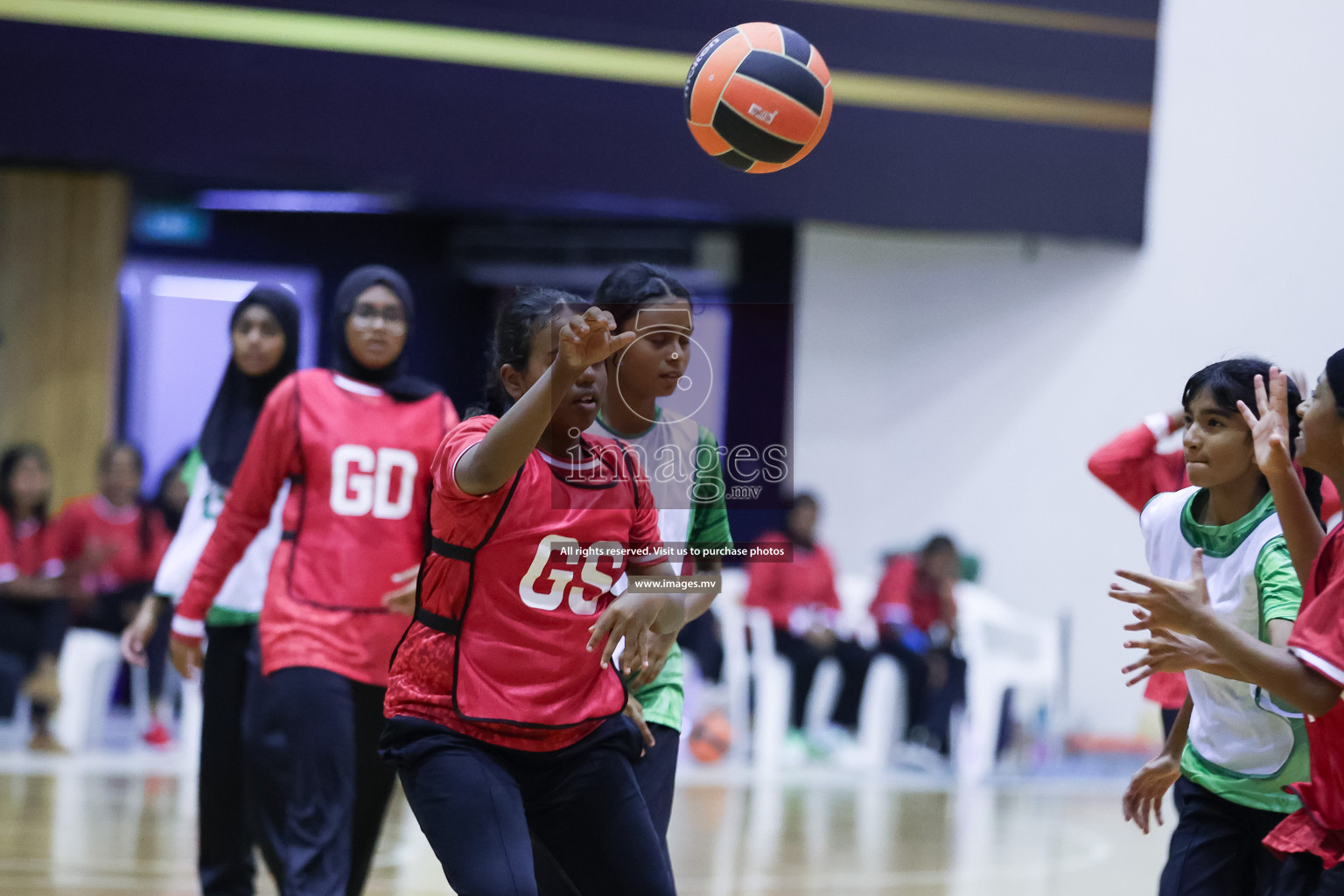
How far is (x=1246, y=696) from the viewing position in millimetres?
Answer: 3082

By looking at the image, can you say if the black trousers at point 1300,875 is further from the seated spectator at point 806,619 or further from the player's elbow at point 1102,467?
the seated spectator at point 806,619

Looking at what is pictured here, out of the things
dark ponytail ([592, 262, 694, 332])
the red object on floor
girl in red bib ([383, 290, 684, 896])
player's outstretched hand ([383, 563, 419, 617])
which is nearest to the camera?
girl in red bib ([383, 290, 684, 896])

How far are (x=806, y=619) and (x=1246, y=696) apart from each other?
288 inches

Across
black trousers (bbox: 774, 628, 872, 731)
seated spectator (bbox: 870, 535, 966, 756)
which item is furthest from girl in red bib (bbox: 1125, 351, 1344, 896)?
seated spectator (bbox: 870, 535, 966, 756)

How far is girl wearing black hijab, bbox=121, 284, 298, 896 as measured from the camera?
4301 mm

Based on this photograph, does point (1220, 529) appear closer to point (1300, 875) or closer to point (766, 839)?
point (1300, 875)

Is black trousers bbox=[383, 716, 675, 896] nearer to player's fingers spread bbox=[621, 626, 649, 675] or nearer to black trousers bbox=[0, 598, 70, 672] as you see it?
player's fingers spread bbox=[621, 626, 649, 675]

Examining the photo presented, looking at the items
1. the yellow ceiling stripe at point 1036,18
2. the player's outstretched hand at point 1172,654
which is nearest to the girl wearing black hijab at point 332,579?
the player's outstretched hand at point 1172,654

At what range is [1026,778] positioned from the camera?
9.74 m

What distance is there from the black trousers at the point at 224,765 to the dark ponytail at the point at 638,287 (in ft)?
A: 6.32

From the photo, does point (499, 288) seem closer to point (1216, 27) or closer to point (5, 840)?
point (1216, 27)

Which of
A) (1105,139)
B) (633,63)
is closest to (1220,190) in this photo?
(1105,139)

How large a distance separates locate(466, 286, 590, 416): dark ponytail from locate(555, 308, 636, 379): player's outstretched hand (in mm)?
321

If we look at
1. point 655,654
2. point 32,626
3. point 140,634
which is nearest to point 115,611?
point 32,626
